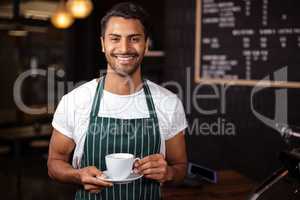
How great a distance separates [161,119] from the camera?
1341mm

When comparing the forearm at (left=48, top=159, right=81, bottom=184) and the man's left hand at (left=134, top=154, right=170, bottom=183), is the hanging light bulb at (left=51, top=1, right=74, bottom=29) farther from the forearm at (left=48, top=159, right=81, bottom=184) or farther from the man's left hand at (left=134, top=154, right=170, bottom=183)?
the man's left hand at (left=134, top=154, right=170, bottom=183)

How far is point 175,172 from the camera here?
4.27 ft

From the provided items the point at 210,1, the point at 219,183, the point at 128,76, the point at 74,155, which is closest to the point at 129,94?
the point at 128,76

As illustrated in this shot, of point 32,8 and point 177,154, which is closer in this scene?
point 177,154

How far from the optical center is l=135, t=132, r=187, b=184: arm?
1.20 metres

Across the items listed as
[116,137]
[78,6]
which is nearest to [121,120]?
[116,137]

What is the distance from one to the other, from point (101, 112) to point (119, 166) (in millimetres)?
211

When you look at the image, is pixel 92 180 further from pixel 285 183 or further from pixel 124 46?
pixel 285 183

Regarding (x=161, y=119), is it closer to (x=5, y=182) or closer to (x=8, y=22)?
(x=5, y=182)

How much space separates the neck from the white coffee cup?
0.70 feet

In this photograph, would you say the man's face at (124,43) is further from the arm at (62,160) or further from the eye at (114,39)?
the arm at (62,160)

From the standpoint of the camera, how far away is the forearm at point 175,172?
1.26 meters

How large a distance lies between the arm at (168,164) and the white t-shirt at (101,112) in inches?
1.0

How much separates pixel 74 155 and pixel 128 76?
0.30 meters
